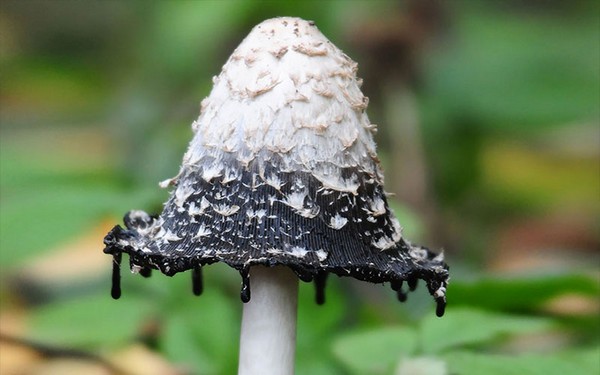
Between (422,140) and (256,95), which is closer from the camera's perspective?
(256,95)

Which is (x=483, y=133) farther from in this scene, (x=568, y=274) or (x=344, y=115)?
(x=344, y=115)

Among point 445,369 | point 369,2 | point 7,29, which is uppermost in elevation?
point 7,29

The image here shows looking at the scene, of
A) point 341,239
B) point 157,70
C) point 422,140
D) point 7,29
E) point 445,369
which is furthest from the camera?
point 7,29

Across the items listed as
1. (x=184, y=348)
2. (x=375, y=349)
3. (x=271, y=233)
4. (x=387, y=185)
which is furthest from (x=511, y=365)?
(x=387, y=185)

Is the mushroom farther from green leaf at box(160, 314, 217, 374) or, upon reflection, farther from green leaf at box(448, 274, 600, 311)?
green leaf at box(448, 274, 600, 311)

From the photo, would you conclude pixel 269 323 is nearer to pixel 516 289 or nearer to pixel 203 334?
pixel 203 334

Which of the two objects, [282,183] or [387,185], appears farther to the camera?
[387,185]

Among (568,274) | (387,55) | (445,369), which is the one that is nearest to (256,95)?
(445,369)
